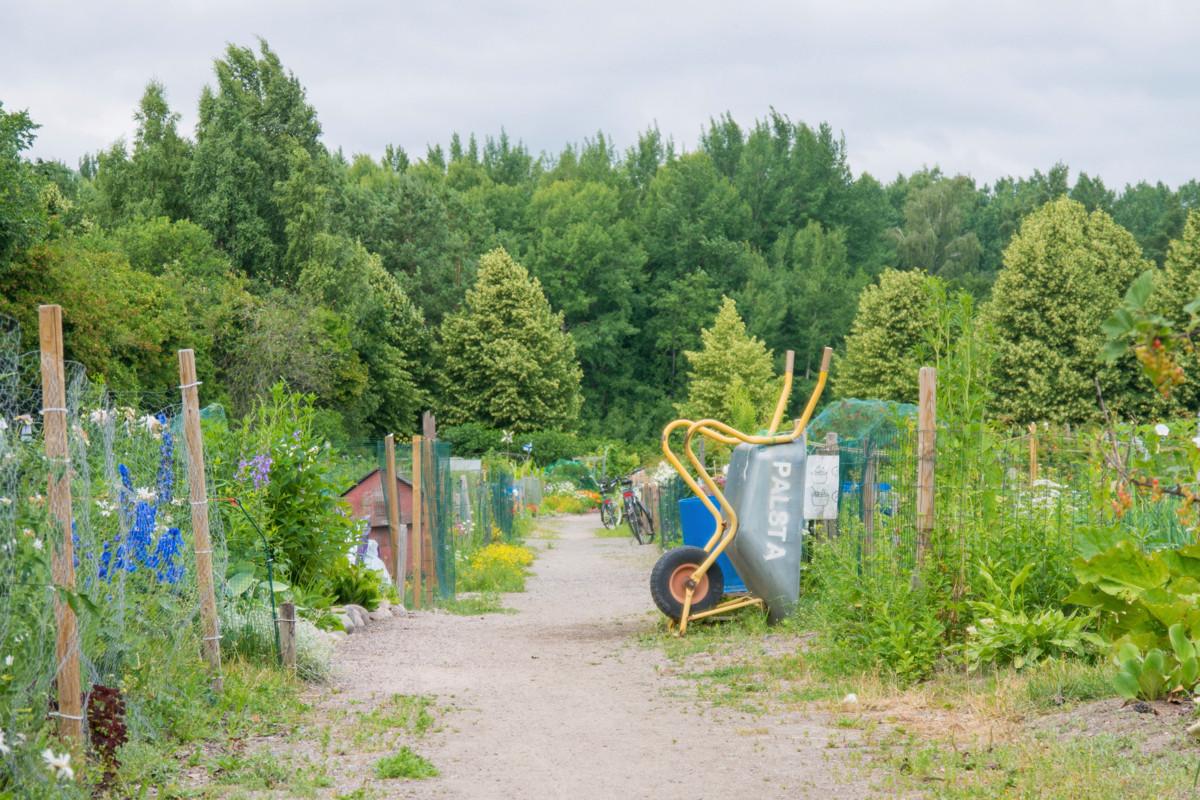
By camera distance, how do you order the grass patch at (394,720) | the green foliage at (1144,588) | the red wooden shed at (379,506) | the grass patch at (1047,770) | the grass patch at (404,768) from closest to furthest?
the grass patch at (1047,770) < the grass patch at (404,768) < the green foliage at (1144,588) < the grass patch at (394,720) < the red wooden shed at (379,506)

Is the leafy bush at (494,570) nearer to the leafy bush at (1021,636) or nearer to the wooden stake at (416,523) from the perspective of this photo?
the wooden stake at (416,523)

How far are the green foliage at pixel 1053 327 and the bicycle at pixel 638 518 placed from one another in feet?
60.9

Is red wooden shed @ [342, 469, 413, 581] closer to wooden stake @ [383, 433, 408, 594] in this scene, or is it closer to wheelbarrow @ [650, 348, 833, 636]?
wooden stake @ [383, 433, 408, 594]

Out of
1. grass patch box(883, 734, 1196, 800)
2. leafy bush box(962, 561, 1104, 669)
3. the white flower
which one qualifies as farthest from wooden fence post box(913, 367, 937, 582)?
the white flower

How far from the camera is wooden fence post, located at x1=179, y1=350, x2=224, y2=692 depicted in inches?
281

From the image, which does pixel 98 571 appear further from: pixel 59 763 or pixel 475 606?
pixel 475 606

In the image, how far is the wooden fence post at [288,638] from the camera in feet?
25.9

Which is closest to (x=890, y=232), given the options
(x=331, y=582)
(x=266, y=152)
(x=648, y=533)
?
(x=266, y=152)

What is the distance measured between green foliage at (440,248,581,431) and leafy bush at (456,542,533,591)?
116 feet

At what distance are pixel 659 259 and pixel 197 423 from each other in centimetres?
6449

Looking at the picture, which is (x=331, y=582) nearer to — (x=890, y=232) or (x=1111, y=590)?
(x=1111, y=590)

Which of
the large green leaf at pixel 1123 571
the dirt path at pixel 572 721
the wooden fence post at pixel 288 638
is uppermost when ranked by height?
the large green leaf at pixel 1123 571

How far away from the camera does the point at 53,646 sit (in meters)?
4.69

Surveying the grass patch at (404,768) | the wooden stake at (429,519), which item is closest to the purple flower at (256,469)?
the wooden stake at (429,519)
